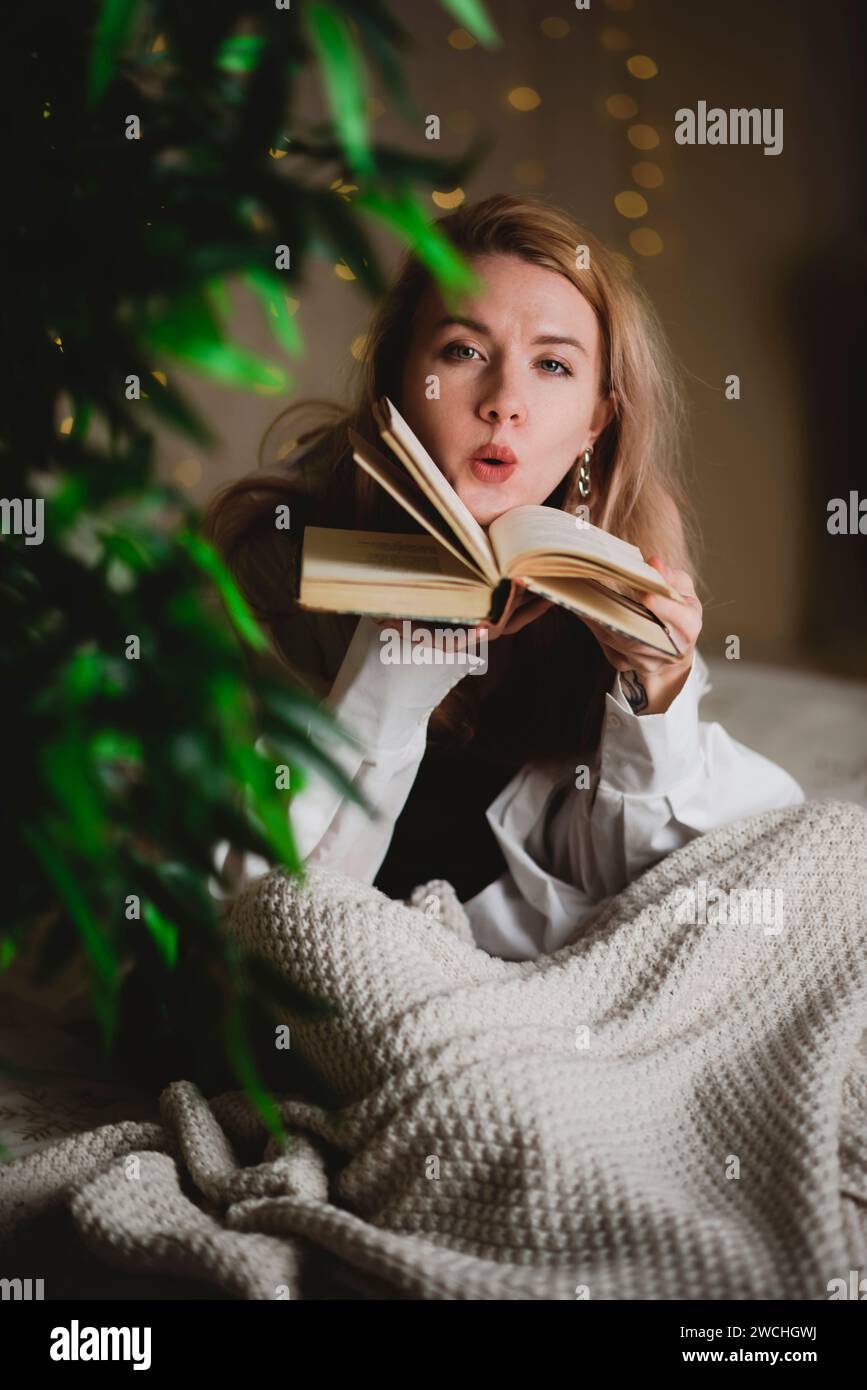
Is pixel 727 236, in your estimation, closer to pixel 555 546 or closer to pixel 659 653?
pixel 659 653

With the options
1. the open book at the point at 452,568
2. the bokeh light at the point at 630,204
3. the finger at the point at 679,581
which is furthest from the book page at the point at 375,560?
the bokeh light at the point at 630,204

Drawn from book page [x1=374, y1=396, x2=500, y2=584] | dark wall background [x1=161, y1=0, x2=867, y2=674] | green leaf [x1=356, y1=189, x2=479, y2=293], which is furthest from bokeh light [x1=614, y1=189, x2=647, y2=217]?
green leaf [x1=356, y1=189, x2=479, y2=293]

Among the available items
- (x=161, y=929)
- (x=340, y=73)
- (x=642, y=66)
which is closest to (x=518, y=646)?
(x=161, y=929)

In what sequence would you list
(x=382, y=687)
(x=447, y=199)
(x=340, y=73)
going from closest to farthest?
(x=340, y=73)
(x=382, y=687)
(x=447, y=199)

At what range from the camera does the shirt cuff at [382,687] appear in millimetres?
1077

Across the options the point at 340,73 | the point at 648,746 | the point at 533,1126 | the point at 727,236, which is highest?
the point at 727,236

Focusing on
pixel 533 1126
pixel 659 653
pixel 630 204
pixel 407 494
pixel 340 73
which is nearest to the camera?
pixel 340 73

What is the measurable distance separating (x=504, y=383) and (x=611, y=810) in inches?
18.1

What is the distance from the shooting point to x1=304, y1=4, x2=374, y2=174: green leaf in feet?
1.49

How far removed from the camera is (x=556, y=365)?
112 centimetres

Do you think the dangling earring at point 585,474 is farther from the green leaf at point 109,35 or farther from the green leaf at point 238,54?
the green leaf at point 109,35

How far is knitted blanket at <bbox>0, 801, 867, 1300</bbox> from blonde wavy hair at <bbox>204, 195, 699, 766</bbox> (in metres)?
0.32
